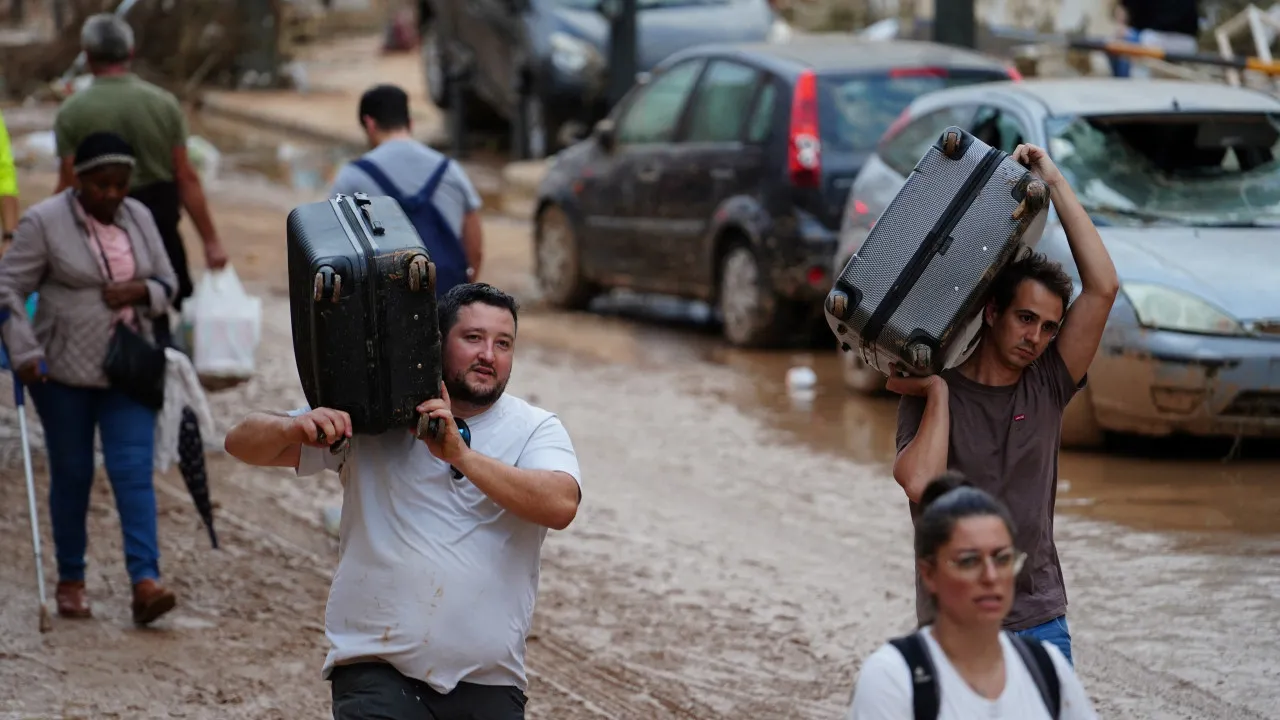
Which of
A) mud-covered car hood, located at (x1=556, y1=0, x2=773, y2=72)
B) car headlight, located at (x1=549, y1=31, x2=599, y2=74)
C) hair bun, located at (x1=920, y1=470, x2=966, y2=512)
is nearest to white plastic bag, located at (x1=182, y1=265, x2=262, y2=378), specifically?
hair bun, located at (x1=920, y1=470, x2=966, y2=512)

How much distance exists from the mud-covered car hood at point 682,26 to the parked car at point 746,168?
19.4 feet

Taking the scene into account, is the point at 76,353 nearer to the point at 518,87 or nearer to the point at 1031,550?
the point at 1031,550

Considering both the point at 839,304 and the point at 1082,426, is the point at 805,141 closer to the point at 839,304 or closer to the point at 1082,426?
the point at 1082,426

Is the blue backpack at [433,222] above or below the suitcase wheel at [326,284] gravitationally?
below

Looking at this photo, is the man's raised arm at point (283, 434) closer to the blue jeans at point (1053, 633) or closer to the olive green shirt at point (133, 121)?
the blue jeans at point (1053, 633)

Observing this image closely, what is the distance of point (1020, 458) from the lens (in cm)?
421

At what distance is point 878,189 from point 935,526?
7000 mm

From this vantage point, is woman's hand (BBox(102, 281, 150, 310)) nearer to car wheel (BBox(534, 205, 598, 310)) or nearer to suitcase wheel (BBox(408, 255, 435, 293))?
suitcase wheel (BBox(408, 255, 435, 293))

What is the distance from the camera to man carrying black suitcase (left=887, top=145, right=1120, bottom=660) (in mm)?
4184

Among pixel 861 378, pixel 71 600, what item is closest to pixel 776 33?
pixel 861 378

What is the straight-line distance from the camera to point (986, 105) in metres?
9.63

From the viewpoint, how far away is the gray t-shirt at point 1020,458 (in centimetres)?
420

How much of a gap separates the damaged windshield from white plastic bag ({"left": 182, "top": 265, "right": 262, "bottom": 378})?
3833mm

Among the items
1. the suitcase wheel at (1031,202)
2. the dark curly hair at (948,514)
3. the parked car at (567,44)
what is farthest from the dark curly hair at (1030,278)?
the parked car at (567,44)
